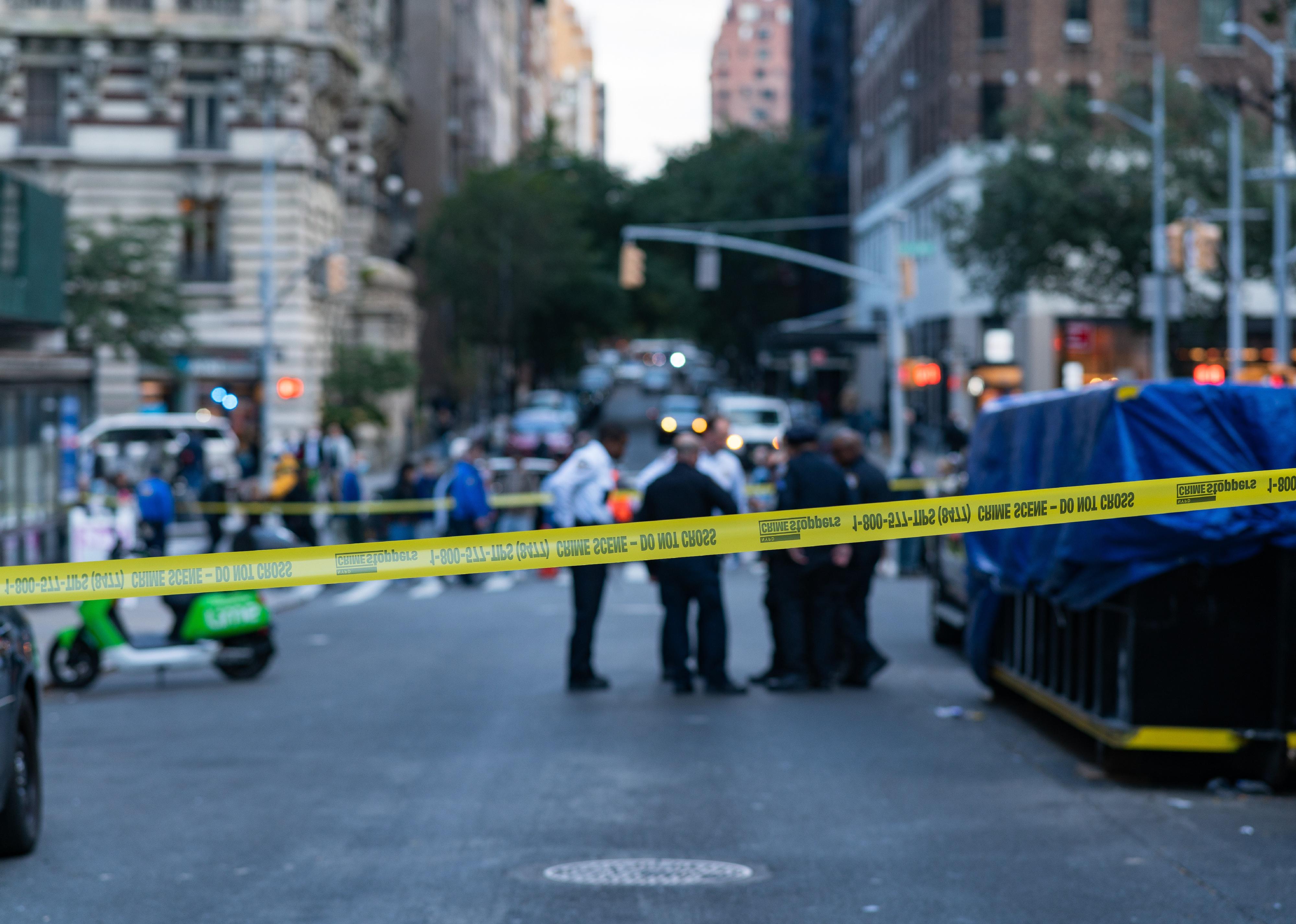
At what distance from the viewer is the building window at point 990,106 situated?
56531mm

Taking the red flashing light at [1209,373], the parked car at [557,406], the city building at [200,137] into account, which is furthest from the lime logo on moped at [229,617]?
the parked car at [557,406]

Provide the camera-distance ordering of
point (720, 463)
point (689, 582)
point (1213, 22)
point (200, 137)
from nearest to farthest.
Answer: point (689, 582) < point (720, 463) < point (200, 137) < point (1213, 22)

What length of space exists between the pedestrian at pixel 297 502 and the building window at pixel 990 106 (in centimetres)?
3590

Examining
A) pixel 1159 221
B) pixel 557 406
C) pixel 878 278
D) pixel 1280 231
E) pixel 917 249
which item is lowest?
pixel 557 406

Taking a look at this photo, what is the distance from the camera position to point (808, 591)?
13500mm

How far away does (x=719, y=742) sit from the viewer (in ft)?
36.0

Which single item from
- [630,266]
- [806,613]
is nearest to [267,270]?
[630,266]

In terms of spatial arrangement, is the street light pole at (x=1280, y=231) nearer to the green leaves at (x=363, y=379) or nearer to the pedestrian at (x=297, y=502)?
the pedestrian at (x=297, y=502)

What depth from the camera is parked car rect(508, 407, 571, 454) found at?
46.9 meters

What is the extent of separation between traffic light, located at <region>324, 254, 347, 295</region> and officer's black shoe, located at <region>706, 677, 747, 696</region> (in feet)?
86.1

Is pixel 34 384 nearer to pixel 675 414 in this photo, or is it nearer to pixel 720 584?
pixel 720 584

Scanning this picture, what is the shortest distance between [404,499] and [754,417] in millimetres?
19586

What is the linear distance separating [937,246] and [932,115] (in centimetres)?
449

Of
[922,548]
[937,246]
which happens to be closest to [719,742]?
[922,548]
